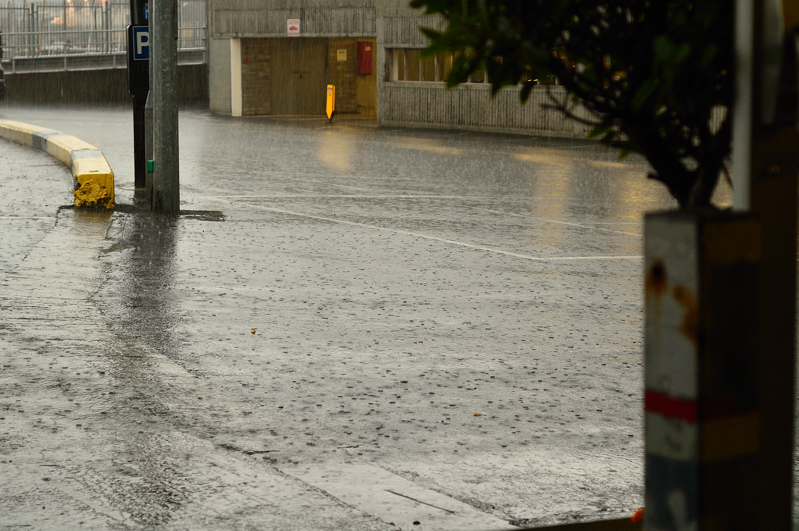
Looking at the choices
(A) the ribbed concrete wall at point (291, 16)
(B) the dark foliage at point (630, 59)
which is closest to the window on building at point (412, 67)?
(A) the ribbed concrete wall at point (291, 16)

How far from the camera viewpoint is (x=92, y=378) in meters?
6.40

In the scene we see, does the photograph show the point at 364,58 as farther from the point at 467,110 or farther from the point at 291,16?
the point at 467,110

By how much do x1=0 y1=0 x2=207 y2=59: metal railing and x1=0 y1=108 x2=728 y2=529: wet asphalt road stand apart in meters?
30.4

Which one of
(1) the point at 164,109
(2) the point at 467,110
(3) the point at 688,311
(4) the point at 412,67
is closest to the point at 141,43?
(1) the point at 164,109

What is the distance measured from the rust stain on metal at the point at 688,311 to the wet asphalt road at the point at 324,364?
1.86 m

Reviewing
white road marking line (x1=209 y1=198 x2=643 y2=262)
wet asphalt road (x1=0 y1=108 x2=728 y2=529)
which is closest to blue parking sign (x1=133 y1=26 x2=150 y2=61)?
wet asphalt road (x1=0 y1=108 x2=728 y2=529)

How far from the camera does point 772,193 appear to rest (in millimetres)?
2859

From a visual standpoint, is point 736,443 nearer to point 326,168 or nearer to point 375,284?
point 375,284

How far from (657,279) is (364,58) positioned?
38568 millimetres

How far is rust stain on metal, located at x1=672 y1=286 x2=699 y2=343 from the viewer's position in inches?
106

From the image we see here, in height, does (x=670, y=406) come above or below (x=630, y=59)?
below

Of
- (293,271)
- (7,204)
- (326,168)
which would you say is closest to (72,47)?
(326,168)

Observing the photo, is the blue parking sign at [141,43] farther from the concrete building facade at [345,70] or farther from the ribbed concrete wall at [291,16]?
the ribbed concrete wall at [291,16]

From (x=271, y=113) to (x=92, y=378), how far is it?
109 ft
